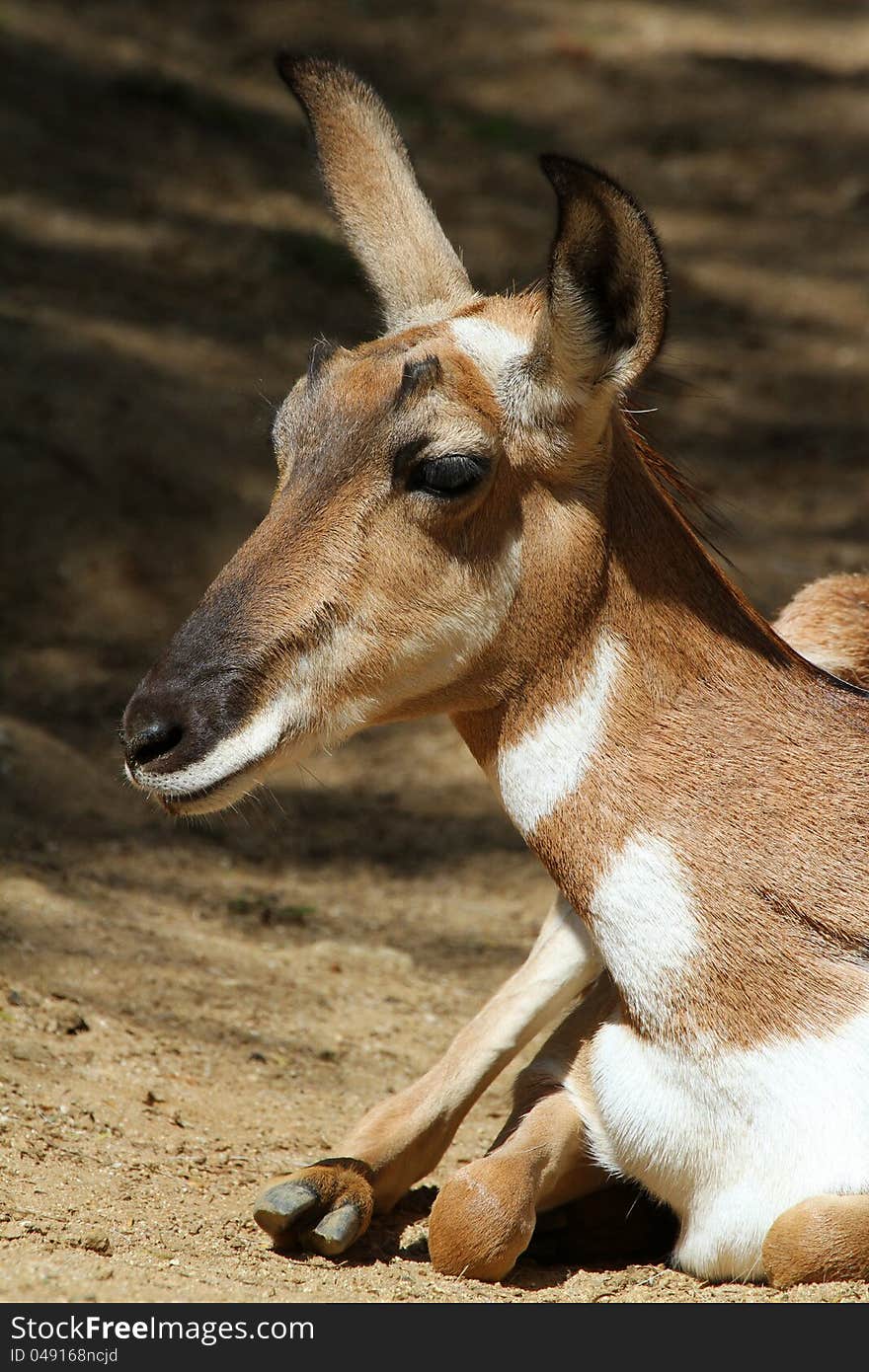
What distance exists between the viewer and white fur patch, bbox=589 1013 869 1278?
365 centimetres

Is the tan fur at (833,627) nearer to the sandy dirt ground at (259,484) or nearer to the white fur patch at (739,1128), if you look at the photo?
the sandy dirt ground at (259,484)

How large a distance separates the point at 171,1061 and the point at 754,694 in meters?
2.18

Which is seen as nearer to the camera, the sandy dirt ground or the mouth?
the mouth

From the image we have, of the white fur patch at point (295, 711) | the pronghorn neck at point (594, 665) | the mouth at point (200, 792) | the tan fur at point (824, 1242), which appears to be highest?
the pronghorn neck at point (594, 665)

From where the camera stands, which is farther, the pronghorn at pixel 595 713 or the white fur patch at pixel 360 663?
the white fur patch at pixel 360 663

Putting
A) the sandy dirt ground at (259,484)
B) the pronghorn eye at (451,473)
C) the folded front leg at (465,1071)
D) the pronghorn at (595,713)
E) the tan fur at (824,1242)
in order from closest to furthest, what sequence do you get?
the tan fur at (824,1242) < the pronghorn at (595,713) < the pronghorn eye at (451,473) < the folded front leg at (465,1071) < the sandy dirt ground at (259,484)

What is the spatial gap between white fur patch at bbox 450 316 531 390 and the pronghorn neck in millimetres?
321

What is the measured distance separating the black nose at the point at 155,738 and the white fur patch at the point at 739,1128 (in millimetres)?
1212

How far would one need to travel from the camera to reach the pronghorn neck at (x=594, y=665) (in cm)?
387

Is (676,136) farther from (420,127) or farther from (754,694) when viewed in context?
(754,694)

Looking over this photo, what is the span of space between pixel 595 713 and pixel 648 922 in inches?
19.1

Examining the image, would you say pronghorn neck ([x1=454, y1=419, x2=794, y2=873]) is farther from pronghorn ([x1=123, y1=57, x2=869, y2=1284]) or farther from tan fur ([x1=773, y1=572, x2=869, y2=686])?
tan fur ([x1=773, y1=572, x2=869, y2=686])

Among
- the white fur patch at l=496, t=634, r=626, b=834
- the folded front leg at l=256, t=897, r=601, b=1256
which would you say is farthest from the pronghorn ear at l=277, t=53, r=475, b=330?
the folded front leg at l=256, t=897, r=601, b=1256

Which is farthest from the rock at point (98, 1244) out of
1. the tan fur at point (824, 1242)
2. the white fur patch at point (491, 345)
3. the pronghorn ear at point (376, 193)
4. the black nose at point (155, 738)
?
the pronghorn ear at point (376, 193)
